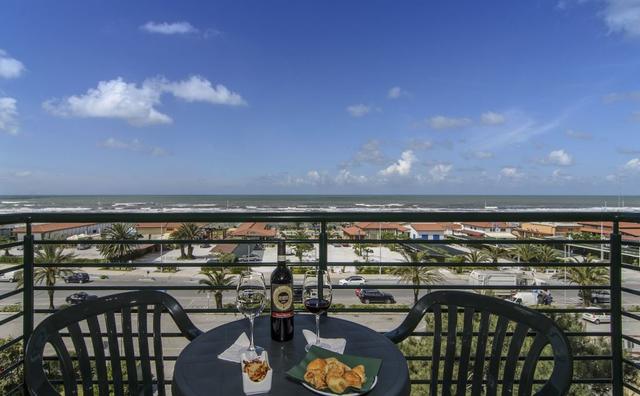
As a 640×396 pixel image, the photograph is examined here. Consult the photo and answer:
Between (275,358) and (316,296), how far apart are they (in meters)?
0.22

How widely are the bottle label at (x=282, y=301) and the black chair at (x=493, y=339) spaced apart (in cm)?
42

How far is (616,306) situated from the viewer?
6.45 feet

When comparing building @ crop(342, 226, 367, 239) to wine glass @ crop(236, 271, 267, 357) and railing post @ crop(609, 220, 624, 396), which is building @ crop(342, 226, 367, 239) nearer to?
railing post @ crop(609, 220, 624, 396)

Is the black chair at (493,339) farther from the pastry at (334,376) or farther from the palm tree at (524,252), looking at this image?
the palm tree at (524,252)

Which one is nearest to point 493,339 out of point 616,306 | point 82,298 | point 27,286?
point 616,306

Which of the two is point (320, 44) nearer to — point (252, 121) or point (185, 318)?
point (252, 121)

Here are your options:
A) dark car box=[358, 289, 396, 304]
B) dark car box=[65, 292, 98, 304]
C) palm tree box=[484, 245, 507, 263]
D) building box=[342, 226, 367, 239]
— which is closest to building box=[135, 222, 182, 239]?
dark car box=[65, 292, 98, 304]

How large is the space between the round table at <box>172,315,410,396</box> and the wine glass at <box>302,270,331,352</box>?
9cm

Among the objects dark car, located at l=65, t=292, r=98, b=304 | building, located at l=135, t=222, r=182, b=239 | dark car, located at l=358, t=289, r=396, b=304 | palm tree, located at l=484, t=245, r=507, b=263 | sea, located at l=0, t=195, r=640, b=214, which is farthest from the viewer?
sea, located at l=0, t=195, r=640, b=214

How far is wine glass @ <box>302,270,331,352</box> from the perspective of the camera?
114cm

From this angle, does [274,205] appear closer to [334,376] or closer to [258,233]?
[258,233]

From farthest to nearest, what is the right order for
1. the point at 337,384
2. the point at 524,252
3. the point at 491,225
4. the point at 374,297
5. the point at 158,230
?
the point at 374,297 → the point at 158,230 → the point at 491,225 → the point at 524,252 → the point at 337,384

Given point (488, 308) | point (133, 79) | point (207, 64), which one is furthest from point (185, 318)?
point (133, 79)

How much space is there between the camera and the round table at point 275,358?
34.3 inches
